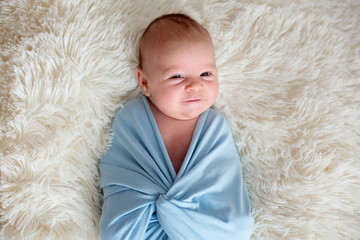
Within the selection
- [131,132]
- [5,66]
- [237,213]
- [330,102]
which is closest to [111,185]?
[131,132]

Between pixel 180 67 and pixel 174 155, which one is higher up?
pixel 180 67

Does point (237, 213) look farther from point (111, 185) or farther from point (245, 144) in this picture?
point (111, 185)

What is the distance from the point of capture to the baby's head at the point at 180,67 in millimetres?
1417

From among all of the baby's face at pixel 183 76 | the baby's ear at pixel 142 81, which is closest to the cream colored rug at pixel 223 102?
the baby's ear at pixel 142 81

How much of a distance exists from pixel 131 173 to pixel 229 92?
0.55 meters

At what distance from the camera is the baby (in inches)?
52.5

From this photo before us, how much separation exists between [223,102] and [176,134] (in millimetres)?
264

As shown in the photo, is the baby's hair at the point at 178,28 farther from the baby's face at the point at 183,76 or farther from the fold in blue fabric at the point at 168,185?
the fold in blue fabric at the point at 168,185

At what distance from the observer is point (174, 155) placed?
1.47 metres

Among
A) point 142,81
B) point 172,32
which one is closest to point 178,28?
point 172,32

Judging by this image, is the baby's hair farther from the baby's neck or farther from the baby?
the baby's neck

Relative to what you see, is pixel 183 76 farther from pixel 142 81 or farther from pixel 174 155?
pixel 174 155

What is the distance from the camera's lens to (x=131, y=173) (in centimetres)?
141

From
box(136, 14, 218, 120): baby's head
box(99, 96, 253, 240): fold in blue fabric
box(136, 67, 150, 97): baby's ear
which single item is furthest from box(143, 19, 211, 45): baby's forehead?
box(99, 96, 253, 240): fold in blue fabric
